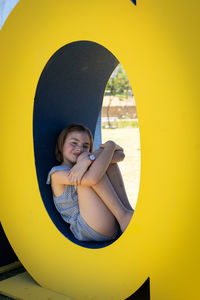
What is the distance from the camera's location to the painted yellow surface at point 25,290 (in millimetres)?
2633

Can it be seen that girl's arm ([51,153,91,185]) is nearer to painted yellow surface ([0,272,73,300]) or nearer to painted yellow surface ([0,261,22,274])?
painted yellow surface ([0,272,73,300])

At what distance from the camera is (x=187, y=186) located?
1.87 metres

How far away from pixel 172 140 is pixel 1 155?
1494 millimetres

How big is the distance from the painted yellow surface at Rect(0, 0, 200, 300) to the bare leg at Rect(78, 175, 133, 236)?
0.21 metres

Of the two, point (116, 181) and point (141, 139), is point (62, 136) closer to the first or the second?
point (116, 181)

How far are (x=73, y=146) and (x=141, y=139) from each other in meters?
0.97

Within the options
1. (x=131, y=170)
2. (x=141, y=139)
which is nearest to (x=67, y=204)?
(x=141, y=139)

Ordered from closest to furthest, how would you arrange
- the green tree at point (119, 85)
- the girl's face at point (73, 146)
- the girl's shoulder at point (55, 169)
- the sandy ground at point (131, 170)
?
the girl's shoulder at point (55, 169)
the girl's face at point (73, 146)
the sandy ground at point (131, 170)
the green tree at point (119, 85)

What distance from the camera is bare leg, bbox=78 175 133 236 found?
265cm

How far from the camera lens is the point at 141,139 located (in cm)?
205

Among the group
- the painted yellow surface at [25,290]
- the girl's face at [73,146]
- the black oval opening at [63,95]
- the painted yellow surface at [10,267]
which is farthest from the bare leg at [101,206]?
the painted yellow surface at [10,267]

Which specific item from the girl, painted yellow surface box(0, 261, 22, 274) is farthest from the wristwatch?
painted yellow surface box(0, 261, 22, 274)

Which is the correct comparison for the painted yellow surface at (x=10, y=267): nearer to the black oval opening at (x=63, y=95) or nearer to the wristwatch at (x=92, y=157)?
the black oval opening at (x=63, y=95)

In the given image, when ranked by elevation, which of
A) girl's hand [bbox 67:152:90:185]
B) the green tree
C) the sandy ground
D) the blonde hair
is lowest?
the sandy ground
